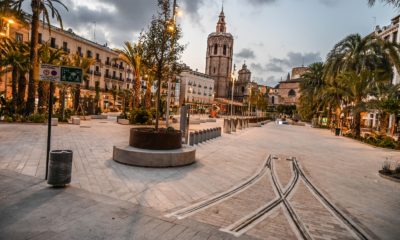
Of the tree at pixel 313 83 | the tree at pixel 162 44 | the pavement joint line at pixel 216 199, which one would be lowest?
the pavement joint line at pixel 216 199

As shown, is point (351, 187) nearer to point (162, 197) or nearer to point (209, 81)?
point (162, 197)

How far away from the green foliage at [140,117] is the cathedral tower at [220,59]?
3620 inches

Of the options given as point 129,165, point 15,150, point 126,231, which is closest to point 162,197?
point 126,231

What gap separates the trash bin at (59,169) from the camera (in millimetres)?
5562

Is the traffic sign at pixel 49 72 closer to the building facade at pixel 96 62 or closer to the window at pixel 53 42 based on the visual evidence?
the building facade at pixel 96 62

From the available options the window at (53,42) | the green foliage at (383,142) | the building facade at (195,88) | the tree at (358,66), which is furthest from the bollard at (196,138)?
the building facade at (195,88)

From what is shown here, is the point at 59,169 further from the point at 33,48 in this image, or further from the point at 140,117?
the point at 140,117

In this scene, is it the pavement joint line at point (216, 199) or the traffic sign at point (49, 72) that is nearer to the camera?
the pavement joint line at point (216, 199)

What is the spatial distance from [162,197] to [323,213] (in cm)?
335

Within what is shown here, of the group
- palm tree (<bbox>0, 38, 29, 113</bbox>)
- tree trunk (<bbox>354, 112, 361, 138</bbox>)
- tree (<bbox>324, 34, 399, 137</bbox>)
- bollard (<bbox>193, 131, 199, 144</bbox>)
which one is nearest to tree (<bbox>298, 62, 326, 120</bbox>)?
tree (<bbox>324, 34, 399, 137</bbox>)

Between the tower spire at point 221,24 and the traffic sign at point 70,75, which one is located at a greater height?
the tower spire at point 221,24

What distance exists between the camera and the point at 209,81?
10269 centimetres

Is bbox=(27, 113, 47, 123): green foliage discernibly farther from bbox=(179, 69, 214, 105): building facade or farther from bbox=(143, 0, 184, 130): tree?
bbox=(179, 69, 214, 105): building facade

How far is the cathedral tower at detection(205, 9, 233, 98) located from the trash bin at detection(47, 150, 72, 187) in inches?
4379
